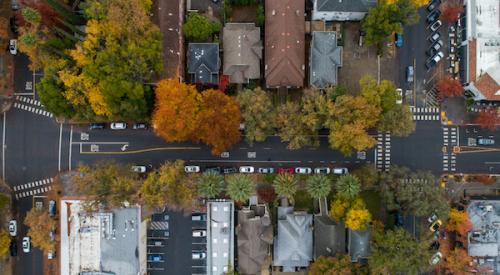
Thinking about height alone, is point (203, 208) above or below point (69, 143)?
below

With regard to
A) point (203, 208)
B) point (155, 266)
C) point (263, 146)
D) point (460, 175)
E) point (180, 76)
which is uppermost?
point (180, 76)

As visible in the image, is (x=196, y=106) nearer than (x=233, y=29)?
Yes

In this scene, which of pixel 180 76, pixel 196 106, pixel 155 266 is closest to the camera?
pixel 196 106

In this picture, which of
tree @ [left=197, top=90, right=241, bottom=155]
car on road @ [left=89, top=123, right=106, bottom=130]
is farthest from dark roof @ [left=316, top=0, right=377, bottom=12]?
car on road @ [left=89, top=123, right=106, bottom=130]

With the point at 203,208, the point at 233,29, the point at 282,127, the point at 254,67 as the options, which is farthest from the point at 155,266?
the point at 233,29

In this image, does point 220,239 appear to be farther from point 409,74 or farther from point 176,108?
point 409,74

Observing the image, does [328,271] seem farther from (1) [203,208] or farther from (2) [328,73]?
(2) [328,73]

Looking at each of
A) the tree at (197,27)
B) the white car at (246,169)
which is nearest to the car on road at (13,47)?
the tree at (197,27)

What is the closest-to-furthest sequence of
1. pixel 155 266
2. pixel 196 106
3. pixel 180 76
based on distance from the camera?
pixel 196 106 < pixel 180 76 < pixel 155 266

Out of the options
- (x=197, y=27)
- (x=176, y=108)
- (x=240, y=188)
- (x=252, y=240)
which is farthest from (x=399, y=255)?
(x=197, y=27)
